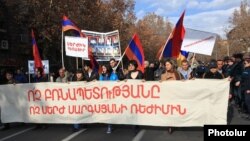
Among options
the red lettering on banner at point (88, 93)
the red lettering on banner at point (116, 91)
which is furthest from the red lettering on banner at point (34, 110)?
the red lettering on banner at point (116, 91)

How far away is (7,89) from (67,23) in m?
4.07

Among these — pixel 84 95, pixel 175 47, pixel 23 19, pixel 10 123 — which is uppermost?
pixel 23 19

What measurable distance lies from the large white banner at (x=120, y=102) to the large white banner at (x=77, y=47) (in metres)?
2.45

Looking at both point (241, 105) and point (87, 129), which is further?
point (241, 105)

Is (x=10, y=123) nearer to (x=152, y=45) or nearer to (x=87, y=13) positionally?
(x=87, y=13)

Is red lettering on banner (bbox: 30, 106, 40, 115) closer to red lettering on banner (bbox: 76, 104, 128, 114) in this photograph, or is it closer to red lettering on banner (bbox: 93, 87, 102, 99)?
red lettering on banner (bbox: 76, 104, 128, 114)

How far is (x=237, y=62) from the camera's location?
14.1 metres

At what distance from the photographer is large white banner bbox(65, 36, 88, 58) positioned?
44.6ft

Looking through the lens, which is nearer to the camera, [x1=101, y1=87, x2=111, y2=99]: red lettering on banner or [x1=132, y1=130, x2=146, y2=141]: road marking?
[x1=132, y1=130, x2=146, y2=141]: road marking

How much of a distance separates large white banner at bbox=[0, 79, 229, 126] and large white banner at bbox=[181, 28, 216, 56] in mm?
2820

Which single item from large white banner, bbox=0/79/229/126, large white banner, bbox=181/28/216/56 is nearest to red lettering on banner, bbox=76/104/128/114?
large white banner, bbox=0/79/229/126

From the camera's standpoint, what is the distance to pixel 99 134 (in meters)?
10.4

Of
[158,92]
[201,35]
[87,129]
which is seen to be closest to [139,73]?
[158,92]

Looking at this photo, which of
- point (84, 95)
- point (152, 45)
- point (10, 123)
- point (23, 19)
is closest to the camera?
point (84, 95)
